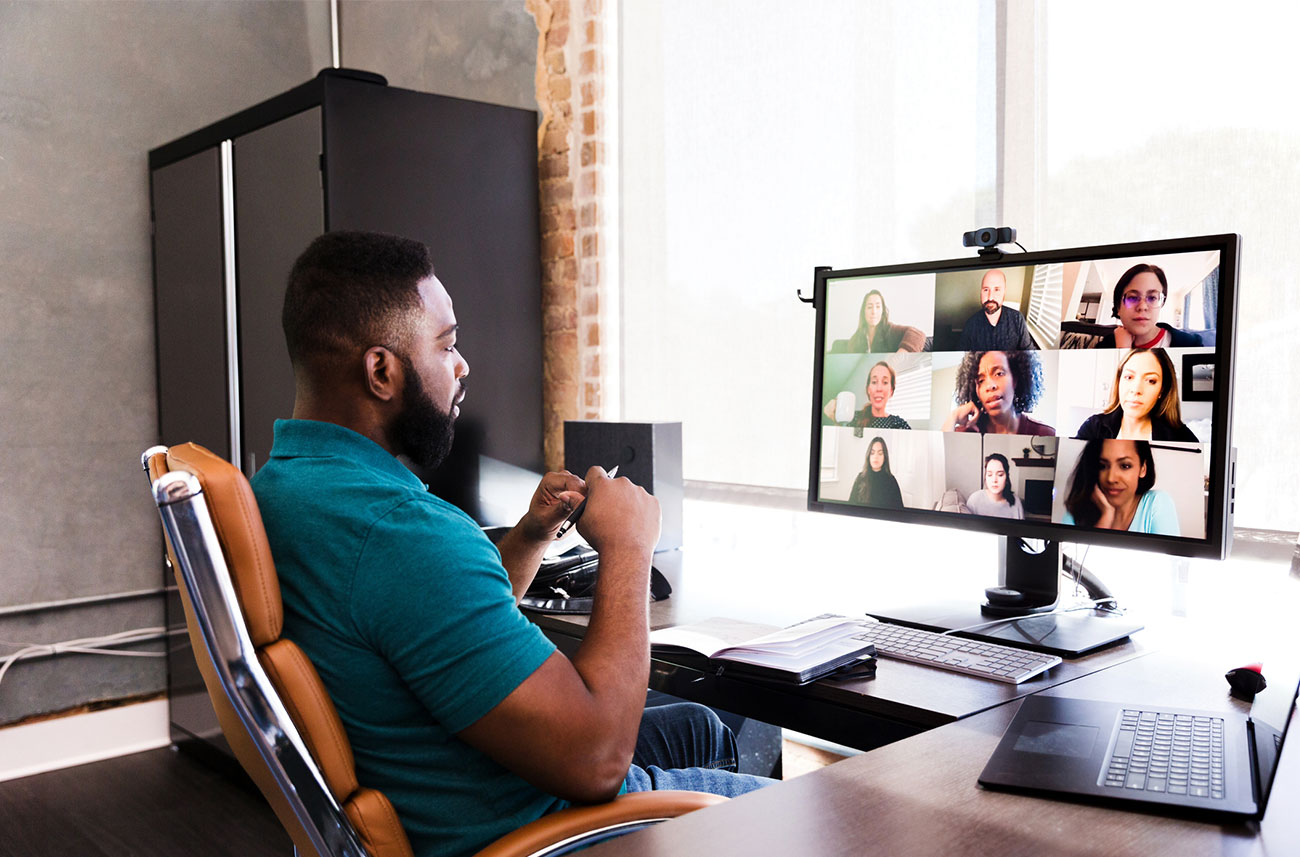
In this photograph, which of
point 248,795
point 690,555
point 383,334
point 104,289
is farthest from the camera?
point 104,289

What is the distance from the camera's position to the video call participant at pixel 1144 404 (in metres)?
1.56

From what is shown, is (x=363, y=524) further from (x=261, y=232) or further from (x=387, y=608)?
(x=261, y=232)

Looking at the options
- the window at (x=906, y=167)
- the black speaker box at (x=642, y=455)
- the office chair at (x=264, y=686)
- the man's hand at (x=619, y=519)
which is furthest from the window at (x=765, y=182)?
the office chair at (x=264, y=686)

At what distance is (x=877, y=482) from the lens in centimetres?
190

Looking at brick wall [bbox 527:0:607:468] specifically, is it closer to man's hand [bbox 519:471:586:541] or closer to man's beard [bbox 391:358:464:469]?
man's hand [bbox 519:471:586:541]

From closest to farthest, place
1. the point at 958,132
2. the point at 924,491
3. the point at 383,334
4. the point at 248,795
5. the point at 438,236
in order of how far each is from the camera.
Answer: the point at 383,334
the point at 924,491
the point at 958,132
the point at 438,236
the point at 248,795

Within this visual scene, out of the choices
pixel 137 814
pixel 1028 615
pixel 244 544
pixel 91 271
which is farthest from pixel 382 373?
pixel 91 271

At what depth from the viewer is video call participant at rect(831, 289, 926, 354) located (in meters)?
1.86

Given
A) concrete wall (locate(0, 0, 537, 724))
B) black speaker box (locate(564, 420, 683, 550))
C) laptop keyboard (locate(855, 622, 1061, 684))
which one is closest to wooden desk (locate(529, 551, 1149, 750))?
laptop keyboard (locate(855, 622, 1061, 684))

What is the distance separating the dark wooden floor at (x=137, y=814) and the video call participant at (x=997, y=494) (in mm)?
2070

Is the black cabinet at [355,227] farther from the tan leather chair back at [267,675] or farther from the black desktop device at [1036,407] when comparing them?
the tan leather chair back at [267,675]

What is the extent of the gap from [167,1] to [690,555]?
2.76 metres

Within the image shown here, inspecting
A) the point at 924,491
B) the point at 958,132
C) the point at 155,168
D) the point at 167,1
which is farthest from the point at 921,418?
the point at 167,1

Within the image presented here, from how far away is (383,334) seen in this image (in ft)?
4.47
